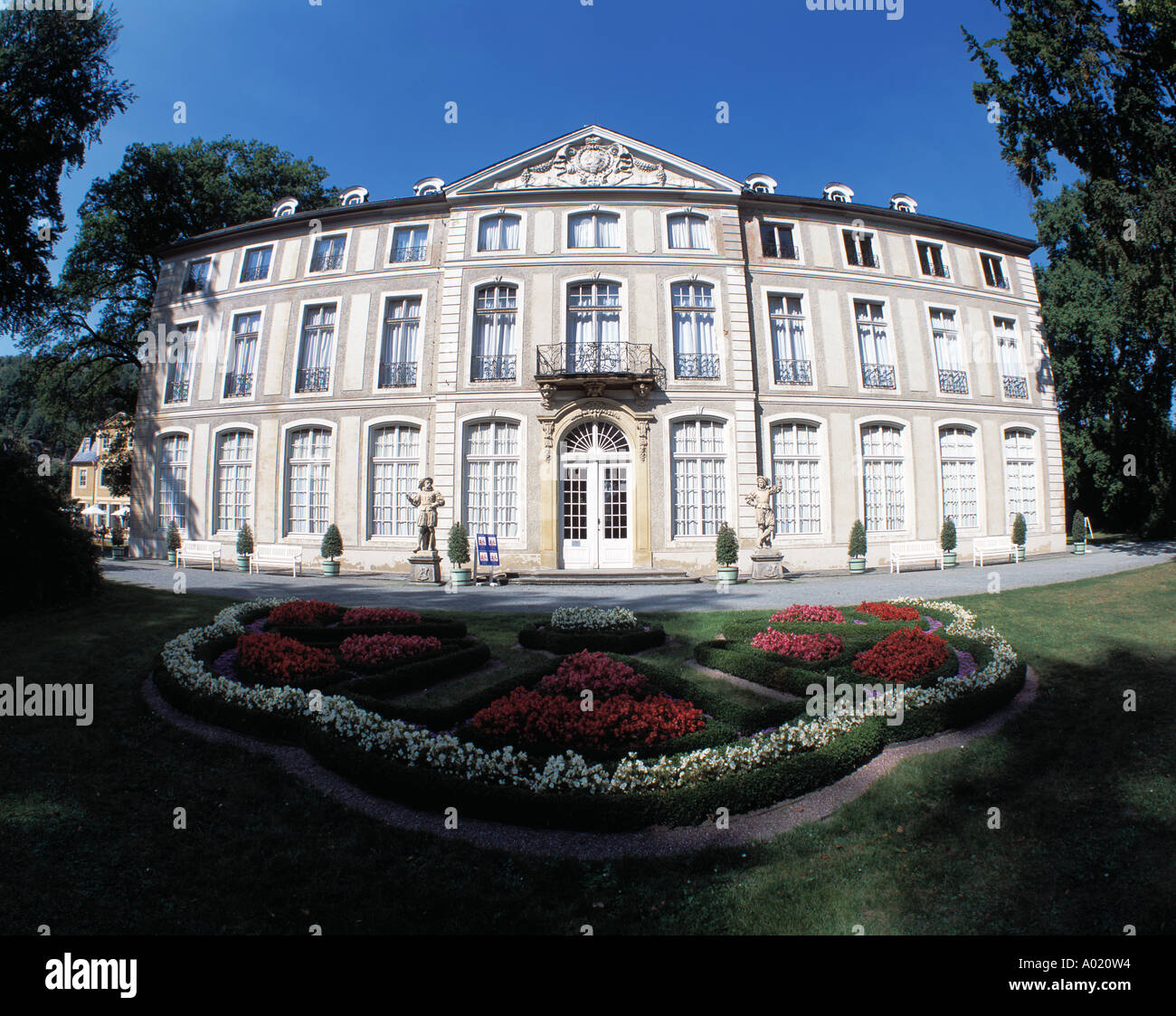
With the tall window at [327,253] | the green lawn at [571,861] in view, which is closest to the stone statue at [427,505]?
the tall window at [327,253]

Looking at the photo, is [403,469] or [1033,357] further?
[1033,357]

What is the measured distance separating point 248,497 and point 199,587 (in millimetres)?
7222

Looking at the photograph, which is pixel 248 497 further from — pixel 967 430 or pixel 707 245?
pixel 967 430

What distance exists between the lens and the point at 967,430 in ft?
66.9

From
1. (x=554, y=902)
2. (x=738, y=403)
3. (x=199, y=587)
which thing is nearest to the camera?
(x=554, y=902)

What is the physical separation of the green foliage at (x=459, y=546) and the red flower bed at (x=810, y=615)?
31.6 ft

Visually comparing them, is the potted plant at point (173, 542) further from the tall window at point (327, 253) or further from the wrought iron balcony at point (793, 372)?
the wrought iron balcony at point (793, 372)

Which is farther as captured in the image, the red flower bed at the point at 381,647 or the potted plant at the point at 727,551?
the potted plant at the point at 727,551

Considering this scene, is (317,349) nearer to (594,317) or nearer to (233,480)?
(233,480)

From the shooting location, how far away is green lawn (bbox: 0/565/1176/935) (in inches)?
137

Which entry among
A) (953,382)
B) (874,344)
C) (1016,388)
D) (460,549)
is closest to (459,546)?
(460,549)

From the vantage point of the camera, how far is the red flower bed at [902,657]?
6.63 m

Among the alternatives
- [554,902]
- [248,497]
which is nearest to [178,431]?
[248,497]

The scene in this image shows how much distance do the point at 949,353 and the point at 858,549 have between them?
813 centimetres
